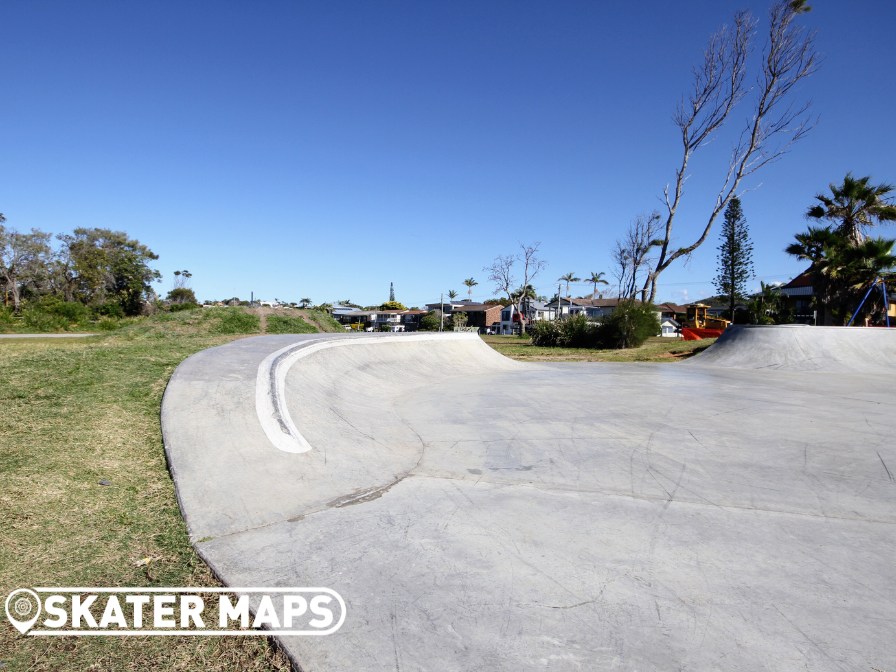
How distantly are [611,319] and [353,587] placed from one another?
2213cm

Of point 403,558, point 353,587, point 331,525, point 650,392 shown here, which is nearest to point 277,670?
point 353,587

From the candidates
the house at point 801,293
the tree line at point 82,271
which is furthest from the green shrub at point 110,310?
the house at point 801,293

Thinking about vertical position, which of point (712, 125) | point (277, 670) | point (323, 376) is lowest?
point (277, 670)

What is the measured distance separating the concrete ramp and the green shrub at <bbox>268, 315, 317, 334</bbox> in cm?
1724

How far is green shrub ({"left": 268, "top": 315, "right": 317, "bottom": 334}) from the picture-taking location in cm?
2219

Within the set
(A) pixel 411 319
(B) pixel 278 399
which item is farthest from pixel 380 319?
(B) pixel 278 399

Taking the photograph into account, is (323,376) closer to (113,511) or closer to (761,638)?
(113,511)

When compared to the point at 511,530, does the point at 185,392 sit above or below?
above

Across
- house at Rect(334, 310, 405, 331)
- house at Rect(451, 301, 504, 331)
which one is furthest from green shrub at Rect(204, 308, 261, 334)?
house at Rect(334, 310, 405, 331)

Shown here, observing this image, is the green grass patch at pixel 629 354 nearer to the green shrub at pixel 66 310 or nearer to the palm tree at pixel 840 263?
the palm tree at pixel 840 263

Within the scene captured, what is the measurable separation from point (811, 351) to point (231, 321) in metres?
21.7

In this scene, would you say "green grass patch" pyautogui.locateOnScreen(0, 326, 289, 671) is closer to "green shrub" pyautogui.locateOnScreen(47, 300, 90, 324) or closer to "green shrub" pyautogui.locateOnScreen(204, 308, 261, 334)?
"green shrub" pyautogui.locateOnScreen(204, 308, 261, 334)

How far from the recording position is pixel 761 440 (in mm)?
5309

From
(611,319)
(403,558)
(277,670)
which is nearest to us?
(277,670)
